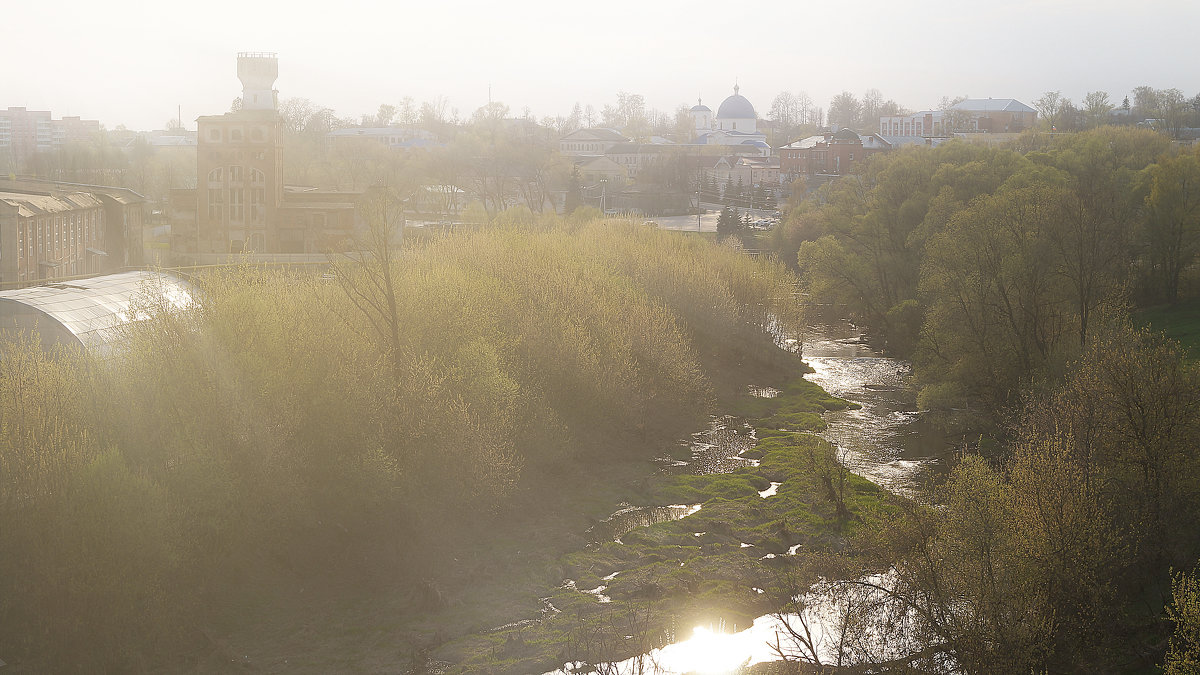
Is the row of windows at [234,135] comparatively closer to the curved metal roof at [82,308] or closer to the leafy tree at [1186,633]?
the curved metal roof at [82,308]

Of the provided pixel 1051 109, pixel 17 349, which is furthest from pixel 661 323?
pixel 1051 109

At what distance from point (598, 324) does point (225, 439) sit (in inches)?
561

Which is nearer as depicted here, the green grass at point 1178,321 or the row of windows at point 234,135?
the green grass at point 1178,321

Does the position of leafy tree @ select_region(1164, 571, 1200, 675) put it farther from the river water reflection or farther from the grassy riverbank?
the river water reflection

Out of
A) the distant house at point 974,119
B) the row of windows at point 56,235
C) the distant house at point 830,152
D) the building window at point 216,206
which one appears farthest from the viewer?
the distant house at point 974,119

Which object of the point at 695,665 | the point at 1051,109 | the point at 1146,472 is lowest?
the point at 695,665

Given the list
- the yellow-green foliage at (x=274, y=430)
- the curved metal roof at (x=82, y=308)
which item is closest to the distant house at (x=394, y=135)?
the yellow-green foliage at (x=274, y=430)

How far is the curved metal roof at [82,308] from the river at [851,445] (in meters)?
14.1

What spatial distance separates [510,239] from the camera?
40094 millimetres

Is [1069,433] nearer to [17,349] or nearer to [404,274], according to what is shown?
[404,274]

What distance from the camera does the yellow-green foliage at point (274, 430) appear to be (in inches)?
716

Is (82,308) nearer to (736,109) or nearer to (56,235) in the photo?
(56,235)

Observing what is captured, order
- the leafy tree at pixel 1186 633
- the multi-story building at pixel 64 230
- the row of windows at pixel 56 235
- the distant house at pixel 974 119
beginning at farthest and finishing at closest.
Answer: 1. the distant house at pixel 974 119
2. the row of windows at pixel 56 235
3. the multi-story building at pixel 64 230
4. the leafy tree at pixel 1186 633

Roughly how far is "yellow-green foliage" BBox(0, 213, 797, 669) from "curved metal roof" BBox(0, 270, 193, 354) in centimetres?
108
